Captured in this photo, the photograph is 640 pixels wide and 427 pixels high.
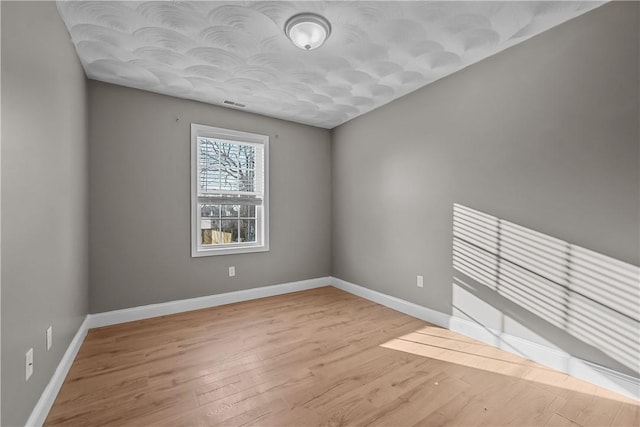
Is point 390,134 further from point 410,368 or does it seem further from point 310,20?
point 410,368

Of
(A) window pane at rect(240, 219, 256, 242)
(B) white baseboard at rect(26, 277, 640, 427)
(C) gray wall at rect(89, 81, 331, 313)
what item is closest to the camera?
(B) white baseboard at rect(26, 277, 640, 427)

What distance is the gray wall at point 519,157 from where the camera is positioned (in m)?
1.93

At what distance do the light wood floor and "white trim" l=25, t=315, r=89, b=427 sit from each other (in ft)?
0.17

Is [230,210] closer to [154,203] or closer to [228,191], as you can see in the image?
[228,191]

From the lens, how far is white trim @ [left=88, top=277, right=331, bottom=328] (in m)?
3.05

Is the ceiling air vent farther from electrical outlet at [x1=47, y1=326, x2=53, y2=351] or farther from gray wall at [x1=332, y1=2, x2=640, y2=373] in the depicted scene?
electrical outlet at [x1=47, y1=326, x2=53, y2=351]

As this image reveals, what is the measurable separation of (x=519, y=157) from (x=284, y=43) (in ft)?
7.15

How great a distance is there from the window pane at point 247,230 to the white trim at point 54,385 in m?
1.93

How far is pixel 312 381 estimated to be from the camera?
203cm

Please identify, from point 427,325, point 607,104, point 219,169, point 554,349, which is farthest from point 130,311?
point 607,104

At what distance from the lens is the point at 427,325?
3043 mm

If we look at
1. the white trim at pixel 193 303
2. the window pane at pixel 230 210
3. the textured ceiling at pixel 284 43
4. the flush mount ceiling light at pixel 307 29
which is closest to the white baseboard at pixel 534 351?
the white trim at pixel 193 303

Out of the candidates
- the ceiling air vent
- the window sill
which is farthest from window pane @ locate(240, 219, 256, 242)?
the ceiling air vent

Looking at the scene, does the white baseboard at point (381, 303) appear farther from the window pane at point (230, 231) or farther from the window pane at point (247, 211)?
the window pane at point (247, 211)
